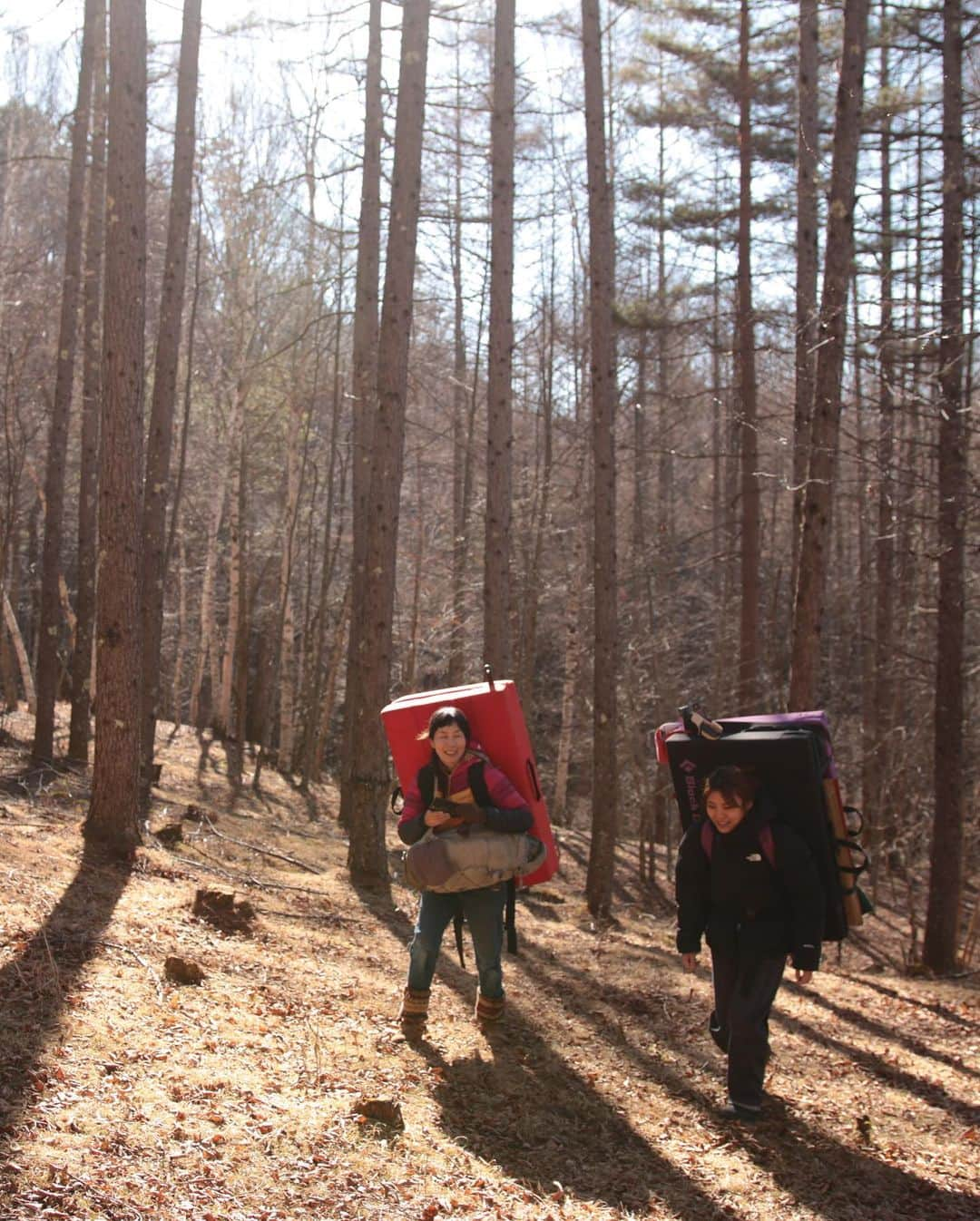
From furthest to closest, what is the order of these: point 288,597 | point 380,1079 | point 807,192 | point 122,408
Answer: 1. point 288,597
2. point 807,192
3. point 122,408
4. point 380,1079

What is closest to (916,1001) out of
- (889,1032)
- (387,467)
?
(889,1032)

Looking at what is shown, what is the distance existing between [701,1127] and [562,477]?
19.7 meters

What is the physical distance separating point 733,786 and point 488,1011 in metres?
2.13

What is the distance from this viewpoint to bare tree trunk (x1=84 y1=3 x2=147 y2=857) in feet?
27.1

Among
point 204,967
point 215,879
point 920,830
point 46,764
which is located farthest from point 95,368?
point 920,830

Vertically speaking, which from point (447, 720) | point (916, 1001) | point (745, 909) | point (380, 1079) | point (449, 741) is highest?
point (447, 720)

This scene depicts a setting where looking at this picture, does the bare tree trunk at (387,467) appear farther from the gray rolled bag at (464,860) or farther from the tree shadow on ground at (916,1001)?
the tree shadow on ground at (916,1001)

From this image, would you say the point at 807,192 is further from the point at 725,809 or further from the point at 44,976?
the point at 44,976

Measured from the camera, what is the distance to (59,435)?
43.0 ft

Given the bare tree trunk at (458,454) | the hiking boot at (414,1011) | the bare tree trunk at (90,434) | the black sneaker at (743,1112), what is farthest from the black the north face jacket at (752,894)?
the bare tree trunk at (458,454)

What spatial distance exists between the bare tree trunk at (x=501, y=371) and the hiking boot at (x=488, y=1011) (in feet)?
17.8

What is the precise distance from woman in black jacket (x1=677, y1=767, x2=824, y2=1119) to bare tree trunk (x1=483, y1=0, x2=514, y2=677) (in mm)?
6142

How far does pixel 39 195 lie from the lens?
77.9 ft

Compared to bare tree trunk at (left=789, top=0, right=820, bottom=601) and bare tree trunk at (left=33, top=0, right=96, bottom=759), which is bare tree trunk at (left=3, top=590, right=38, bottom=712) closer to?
bare tree trunk at (left=33, top=0, right=96, bottom=759)
